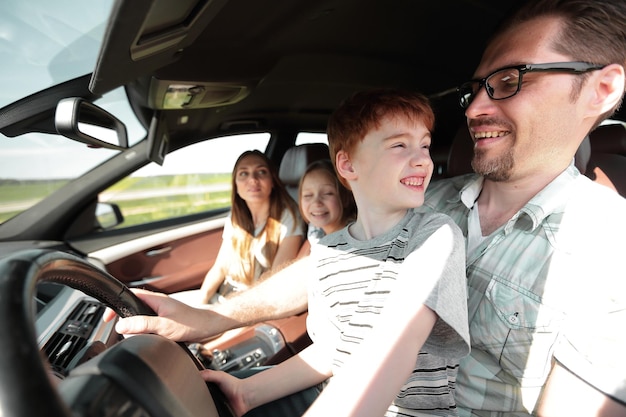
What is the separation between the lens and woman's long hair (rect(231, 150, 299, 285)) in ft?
10.8

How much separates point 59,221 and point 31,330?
9.80ft

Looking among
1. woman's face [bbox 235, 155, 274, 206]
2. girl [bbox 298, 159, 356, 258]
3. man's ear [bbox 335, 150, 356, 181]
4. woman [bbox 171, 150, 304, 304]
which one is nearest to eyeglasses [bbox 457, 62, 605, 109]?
man's ear [bbox 335, 150, 356, 181]

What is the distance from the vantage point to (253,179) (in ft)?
11.3

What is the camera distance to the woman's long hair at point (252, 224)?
3.30 metres

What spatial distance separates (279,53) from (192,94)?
0.61 metres

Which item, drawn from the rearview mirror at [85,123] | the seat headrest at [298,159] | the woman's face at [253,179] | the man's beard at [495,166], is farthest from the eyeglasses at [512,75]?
the woman's face at [253,179]

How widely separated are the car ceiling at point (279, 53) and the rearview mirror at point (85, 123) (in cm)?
10

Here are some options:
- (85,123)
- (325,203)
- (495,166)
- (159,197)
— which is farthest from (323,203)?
(159,197)

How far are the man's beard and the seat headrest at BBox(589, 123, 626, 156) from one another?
125cm

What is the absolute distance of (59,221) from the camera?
3.14 metres

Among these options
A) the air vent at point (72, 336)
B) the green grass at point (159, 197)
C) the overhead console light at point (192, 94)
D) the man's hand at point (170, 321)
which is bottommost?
the air vent at point (72, 336)

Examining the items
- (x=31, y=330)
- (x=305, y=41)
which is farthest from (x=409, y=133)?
(x=305, y=41)

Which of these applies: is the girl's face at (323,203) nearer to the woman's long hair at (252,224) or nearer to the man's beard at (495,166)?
the woman's long hair at (252,224)

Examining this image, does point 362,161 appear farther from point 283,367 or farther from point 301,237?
point 301,237
